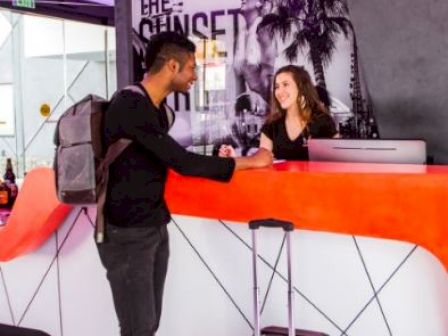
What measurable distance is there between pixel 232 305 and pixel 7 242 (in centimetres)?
112

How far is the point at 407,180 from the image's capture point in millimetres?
1840

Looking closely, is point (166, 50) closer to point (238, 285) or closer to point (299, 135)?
point (238, 285)

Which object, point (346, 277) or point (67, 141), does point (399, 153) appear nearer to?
point (346, 277)

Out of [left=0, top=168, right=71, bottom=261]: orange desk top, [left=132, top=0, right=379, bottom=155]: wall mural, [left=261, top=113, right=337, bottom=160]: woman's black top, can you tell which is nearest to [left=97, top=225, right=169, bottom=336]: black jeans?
[left=0, top=168, right=71, bottom=261]: orange desk top

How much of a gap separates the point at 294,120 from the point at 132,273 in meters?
2.11

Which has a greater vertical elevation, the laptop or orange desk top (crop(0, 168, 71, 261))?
the laptop

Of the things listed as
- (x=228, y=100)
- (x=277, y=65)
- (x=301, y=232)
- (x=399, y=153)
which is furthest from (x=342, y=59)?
(x=301, y=232)

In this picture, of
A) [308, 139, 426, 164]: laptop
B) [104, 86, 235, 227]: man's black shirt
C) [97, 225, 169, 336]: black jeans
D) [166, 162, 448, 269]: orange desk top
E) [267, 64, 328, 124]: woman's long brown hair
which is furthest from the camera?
[267, 64, 328, 124]: woman's long brown hair

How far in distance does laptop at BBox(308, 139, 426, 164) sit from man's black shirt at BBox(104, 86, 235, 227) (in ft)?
1.91

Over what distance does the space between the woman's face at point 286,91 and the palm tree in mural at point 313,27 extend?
73 cm

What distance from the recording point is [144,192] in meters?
2.03

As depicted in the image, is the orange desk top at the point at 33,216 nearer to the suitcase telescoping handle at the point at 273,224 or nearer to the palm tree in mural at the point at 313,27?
the suitcase telescoping handle at the point at 273,224

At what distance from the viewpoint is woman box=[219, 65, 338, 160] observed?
12.6 ft

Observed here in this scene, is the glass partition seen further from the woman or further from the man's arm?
the man's arm
